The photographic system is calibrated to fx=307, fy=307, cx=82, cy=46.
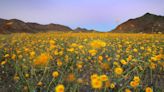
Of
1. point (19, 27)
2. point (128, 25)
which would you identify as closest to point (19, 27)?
point (19, 27)

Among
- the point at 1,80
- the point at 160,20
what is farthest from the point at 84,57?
the point at 160,20

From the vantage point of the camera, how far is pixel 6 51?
6961 mm

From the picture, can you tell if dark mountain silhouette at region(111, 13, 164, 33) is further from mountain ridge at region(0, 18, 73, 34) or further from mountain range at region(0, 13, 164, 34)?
mountain ridge at region(0, 18, 73, 34)

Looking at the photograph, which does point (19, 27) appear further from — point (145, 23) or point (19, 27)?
point (145, 23)

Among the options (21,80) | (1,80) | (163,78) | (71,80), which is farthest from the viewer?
(163,78)

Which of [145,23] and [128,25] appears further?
[145,23]

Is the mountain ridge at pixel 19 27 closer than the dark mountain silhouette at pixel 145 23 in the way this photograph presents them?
Yes

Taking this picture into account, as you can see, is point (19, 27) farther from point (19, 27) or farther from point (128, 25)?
point (128, 25)

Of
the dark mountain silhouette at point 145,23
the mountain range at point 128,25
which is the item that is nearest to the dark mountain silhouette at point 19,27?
the mountain range at point 128,25

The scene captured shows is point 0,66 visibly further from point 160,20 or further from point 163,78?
point 160,20

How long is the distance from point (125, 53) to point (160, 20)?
39.9 m

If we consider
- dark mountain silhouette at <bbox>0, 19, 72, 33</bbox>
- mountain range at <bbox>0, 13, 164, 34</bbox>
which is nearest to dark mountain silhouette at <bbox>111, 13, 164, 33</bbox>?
mountain range at <bbox>0, 13, 164, 34</bbox>

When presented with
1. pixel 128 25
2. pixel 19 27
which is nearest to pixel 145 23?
pixel 128 25

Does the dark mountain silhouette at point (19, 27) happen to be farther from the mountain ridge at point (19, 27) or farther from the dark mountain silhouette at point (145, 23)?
the dark mountain silhouette at point (145, 23)
